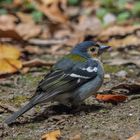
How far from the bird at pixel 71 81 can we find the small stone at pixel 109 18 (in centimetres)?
370

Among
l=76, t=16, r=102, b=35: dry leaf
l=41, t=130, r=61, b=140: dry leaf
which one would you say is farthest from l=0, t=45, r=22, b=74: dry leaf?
l=41, t=130, r=61, b=140: dry leaf

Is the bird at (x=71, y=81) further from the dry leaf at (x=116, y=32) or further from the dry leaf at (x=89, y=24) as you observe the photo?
the dry leaf at (x=89, y=24)

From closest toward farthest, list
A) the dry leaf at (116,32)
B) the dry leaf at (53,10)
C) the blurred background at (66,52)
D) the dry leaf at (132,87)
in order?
→ the blurred background at (66,52) < the dry leaf at (132,87) < the dry leaf at (116,32) < the dry leaf at (53,10)

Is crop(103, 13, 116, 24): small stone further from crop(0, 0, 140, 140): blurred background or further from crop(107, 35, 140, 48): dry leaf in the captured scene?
crop(107, 35, 140, 48): dry leaf

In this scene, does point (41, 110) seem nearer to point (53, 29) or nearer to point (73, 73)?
point (73, 73)

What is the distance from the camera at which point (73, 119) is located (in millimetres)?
5402

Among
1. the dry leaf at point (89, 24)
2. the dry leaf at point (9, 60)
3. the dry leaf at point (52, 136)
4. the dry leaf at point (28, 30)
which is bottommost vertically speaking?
the dry leaf at point (89, 24)

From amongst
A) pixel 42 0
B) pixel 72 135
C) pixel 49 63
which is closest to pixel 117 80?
pixel 49 63

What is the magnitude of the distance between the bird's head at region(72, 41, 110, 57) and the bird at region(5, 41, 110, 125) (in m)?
0.06

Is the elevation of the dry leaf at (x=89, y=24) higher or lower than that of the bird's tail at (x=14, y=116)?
lower

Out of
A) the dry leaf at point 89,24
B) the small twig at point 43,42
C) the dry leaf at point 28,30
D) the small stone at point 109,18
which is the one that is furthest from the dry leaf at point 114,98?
the small stone at point 109,18

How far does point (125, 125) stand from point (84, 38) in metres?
3.94

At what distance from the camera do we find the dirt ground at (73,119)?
16.2 ft

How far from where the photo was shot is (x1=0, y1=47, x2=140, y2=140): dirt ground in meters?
4.93
